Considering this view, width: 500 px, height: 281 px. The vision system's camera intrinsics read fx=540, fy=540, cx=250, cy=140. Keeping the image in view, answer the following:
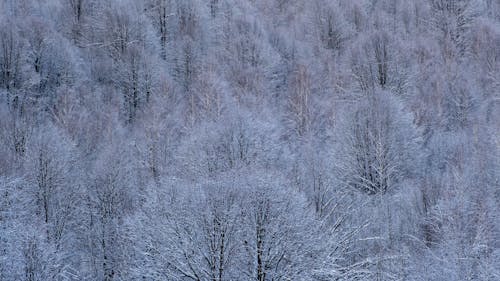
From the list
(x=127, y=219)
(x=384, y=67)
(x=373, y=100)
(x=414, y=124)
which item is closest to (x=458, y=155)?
(x=414, y=124)

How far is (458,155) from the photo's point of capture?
33.2m

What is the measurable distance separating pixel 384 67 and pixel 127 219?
2825 centimetres

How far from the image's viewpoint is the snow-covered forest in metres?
22.2

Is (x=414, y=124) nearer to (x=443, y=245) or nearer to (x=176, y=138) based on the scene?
(x=443, y=245)

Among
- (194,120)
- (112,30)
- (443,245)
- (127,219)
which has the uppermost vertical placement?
(112,30)

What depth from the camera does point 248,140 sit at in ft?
111

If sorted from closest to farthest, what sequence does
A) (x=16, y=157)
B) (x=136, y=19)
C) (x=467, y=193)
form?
(x=467, y=193) → (x=16, y=157) → (x=136, y=19)

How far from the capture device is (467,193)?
27.9 meters

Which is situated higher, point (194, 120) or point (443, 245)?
point (194, 120)

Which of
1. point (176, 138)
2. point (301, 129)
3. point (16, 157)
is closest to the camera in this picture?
point (16, 157)

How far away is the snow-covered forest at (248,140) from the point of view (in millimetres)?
22203

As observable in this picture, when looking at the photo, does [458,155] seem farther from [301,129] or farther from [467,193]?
[301,129]

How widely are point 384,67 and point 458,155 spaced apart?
13.6 meters

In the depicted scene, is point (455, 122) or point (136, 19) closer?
point (455, 122)
